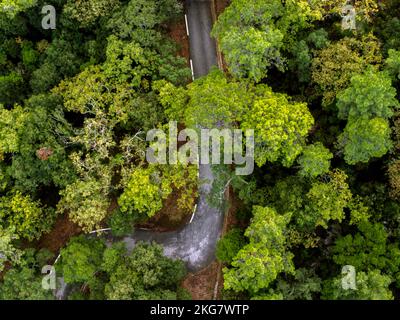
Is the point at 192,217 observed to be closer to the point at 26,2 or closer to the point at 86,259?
the point at 86,259

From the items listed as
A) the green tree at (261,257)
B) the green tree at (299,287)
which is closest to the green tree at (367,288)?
the green tree at (299,287)

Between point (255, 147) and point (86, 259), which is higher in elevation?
point (255, 147)

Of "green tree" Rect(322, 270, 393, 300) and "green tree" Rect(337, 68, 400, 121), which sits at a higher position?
"green tree" Rect(337, 68, 400, 121)

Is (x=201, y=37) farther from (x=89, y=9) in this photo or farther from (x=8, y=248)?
(x=8, y=248)

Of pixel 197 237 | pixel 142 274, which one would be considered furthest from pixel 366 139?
pixel 142 274

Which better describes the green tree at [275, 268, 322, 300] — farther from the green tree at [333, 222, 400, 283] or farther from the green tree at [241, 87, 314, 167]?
the green tree at [241, 87, 314, 167]

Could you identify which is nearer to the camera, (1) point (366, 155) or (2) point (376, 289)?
(2) point (376, 289)

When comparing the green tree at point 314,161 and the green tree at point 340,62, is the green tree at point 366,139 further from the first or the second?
the green tree at point 340,62

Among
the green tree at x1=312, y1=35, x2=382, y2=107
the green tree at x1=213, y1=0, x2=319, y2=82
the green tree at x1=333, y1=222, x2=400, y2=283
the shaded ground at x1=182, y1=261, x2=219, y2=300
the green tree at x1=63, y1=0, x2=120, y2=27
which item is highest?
the green tree at x1=63, y1=0, x2=120, y2=27

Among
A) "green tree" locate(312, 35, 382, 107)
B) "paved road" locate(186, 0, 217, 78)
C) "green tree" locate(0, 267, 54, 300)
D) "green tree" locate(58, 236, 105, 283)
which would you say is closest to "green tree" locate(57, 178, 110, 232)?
"green tree" locate(58, 236, 105, 283)
